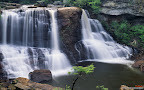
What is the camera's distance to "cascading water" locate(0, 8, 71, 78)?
44.4 feet

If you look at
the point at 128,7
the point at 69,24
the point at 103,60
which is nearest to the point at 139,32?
the point at 128,7

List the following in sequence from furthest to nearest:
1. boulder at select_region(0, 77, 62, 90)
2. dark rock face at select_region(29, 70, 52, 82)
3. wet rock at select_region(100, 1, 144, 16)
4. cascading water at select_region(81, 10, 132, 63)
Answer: wet rock at select_region(100, 1, 144, 16) → cascading water at select_region(81, 10, 132, 63) → dark rock face at select_region(29, 70, 52, 82) → boulder at select_region(0, 77, 62, 90)

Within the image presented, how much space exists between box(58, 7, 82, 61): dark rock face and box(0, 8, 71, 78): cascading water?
60 centimetres

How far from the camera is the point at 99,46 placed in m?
17.9

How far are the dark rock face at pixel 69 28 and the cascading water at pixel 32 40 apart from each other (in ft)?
1.98

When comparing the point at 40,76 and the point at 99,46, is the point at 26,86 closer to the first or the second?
the point at 40,76

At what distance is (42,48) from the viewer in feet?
51.0

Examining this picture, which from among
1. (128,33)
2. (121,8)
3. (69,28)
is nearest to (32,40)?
(69,28)

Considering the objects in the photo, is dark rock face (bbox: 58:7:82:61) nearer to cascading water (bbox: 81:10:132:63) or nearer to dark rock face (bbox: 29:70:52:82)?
cascading water (bbox: 81:10:132:63)

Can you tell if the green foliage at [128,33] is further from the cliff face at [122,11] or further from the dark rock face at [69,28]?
the dark rock face at [69,28]

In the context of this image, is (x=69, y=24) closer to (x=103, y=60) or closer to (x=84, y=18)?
(x=84, y=18)

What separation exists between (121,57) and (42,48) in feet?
26.6

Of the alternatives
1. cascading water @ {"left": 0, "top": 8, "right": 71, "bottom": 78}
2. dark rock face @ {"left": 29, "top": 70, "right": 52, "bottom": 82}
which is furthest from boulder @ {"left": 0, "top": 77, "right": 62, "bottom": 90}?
cascading water @ {"left": 0, "top": 8, "right": 71, "bottom": 78}

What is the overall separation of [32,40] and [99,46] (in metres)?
6.94
